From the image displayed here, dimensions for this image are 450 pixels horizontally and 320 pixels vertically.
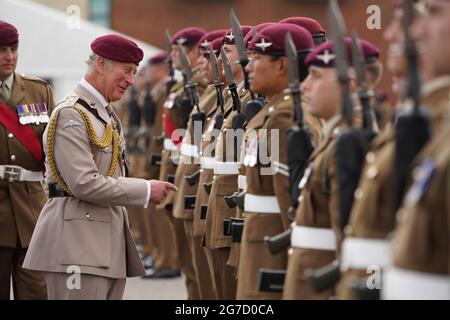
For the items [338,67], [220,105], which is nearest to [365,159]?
[338,67]

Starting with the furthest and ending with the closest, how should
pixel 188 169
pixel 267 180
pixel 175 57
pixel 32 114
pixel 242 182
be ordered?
1. pixel 175 57
2. pixel 188 169
3. pixel 32 114
4. pixel 242 182
5. pixel 267 180

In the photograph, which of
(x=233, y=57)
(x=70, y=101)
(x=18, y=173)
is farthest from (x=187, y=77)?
(x=70, y=101)

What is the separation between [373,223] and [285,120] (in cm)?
241

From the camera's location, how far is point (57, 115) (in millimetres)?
7402

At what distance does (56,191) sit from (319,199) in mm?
2049

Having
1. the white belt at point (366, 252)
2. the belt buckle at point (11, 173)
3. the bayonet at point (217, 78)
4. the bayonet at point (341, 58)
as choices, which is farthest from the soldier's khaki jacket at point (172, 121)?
the white belt at point (366, 252)

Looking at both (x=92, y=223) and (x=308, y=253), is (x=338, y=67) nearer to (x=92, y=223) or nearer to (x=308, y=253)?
(x=308, y=253)

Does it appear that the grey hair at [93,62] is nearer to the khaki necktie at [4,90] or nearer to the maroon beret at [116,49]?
the maroon beret at [116,49]

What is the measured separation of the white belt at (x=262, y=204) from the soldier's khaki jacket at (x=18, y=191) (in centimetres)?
214

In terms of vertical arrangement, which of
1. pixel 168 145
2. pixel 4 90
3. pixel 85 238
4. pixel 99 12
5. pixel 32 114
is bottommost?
pixel 85 238

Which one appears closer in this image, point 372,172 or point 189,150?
point 372,172

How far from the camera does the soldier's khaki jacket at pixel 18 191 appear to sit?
875cm

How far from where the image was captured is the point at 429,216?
13.5ft

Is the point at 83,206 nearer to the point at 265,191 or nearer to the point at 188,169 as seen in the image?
the point at 265,191
